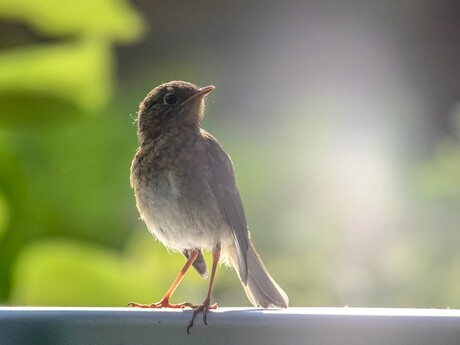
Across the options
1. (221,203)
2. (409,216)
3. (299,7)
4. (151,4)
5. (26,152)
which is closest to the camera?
(221,203)

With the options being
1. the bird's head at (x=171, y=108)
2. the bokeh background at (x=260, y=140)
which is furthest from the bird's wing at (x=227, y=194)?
the bokeh background at (x=260, y=140)

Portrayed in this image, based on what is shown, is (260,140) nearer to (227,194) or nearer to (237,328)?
(227,194)


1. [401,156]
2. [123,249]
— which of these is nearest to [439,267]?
[401,156]

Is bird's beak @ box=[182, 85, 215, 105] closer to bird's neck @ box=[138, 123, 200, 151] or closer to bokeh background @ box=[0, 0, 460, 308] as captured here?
bird's neck @ box=[138, 123, 200, 151]

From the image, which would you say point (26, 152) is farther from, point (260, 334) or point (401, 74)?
point (401, 74)

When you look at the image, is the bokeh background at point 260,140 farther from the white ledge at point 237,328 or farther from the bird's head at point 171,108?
the white ledge at point 237,328

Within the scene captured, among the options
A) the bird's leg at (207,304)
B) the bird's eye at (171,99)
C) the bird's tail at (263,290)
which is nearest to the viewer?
the bird's leg at (207,304)
